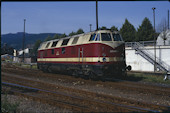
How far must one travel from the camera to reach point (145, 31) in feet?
186

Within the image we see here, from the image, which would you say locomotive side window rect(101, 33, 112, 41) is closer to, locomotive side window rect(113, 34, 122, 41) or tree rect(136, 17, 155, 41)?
locomotive side window rect(113, 34, 122, 41)

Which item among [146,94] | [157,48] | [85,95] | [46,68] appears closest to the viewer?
[85,95]

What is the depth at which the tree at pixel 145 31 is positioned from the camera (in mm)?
56062

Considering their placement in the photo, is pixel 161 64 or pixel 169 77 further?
pixel 161 64

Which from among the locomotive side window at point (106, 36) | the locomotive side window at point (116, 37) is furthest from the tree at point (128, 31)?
the locomotive side window at point (106, 36)

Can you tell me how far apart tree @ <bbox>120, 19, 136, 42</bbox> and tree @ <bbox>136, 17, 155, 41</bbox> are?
6.45ft

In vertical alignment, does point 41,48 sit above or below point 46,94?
above

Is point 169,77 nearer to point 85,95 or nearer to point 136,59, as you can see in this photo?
point 85,95

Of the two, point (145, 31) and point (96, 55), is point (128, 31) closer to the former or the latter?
point (145, 31)

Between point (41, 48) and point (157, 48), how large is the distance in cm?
1817

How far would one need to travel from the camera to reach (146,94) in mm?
10688

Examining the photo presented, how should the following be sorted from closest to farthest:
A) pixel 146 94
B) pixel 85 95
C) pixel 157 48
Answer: pixel 85 95 < pixel 146 94 < pixel 157 48

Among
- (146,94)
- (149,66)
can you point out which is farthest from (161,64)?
(146,94)

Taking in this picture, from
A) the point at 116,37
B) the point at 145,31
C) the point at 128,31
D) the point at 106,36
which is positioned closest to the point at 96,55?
the point at 106,36
